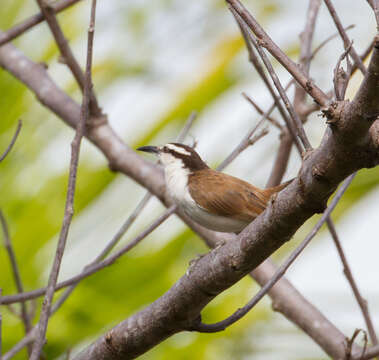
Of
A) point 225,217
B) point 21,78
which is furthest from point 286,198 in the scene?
point 21,78

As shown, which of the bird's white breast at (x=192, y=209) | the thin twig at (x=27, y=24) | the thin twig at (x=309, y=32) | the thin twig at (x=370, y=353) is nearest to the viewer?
the thin twig at (x=370, y=353)

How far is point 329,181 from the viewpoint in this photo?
2113 millimetres

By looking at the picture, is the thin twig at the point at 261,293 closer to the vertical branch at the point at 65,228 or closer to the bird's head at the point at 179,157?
the vertical branch at the point at 65,228

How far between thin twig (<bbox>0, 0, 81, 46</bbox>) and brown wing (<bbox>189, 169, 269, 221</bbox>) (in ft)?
4.52

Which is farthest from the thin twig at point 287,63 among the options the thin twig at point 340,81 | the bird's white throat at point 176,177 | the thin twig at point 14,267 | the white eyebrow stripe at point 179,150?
the white eyebrow stripe at point 179,150

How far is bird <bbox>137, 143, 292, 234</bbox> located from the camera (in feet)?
Answer: 13.3

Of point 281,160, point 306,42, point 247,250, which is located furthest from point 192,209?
point 247,250

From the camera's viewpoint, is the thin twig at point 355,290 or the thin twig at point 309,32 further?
the thin twig at point 309,32

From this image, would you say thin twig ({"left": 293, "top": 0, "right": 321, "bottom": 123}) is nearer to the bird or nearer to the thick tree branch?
the bird

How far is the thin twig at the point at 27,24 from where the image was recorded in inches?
148

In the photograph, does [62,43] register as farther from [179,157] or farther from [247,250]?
[247,250]

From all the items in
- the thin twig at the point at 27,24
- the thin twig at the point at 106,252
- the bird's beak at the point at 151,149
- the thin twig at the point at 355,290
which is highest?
the thin twig at the point at 27,24

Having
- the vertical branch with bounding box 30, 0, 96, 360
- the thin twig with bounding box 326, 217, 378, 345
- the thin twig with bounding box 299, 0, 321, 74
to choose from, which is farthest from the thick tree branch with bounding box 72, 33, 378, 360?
the thin twig with bounding box 299, 0, 321, 74

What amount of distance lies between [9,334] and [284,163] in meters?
2.06
